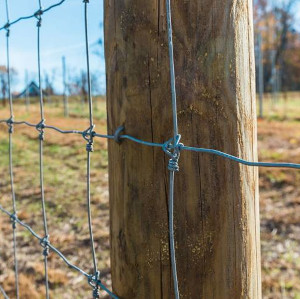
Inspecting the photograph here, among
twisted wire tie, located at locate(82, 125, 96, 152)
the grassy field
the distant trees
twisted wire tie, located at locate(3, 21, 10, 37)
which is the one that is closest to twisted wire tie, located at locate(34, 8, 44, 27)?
twisted wire tie, located at locate(3, 21, 10, 37)

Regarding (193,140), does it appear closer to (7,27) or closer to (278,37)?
(7,27)

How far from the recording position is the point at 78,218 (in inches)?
155

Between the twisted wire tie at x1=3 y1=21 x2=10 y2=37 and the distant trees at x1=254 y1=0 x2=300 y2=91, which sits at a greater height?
the distant trees at x1=254 y1=0 x2=300 y2=91

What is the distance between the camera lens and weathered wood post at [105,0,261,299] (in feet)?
2.53

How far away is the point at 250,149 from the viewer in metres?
0.84

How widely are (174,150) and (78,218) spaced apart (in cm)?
334

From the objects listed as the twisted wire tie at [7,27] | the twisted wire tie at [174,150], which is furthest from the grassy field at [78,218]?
the twisted wire tie at [174,150]

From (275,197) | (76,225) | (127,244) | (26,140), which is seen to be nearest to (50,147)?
(26,140)

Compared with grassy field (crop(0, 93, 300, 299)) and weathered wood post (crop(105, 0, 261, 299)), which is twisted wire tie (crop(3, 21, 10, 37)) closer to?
weathered wood post (crop(105, 0, 261, 299))

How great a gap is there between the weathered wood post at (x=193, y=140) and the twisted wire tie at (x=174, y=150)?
0.16 ft

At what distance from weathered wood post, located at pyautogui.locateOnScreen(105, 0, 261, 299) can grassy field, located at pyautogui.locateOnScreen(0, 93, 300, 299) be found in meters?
1.88

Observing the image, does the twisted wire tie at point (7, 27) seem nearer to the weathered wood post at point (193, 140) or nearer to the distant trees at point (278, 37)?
the weathered wood post at point (193, 140)

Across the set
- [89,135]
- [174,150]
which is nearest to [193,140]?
[174,150]

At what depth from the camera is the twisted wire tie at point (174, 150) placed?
2.43 feet
